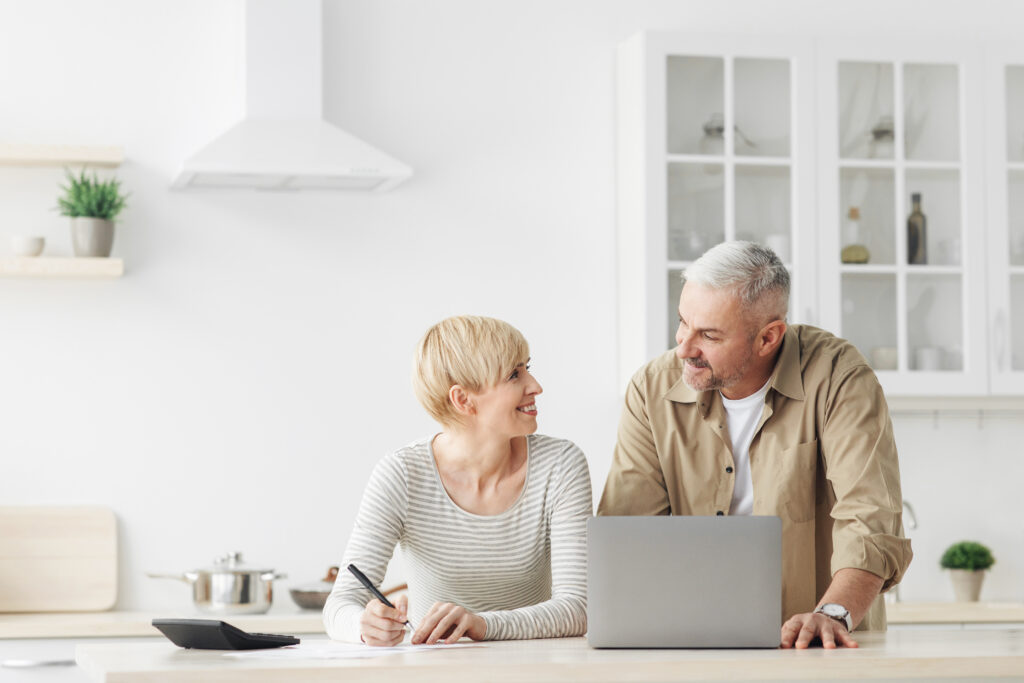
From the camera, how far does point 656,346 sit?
3.62 metres

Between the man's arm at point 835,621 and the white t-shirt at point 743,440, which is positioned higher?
the white t-shirt at point 743,440

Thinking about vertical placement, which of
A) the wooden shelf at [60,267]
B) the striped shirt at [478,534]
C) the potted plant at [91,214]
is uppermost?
the potted plant at [91,214]

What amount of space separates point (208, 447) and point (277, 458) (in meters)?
0.19

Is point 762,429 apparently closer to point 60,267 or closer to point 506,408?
point 506,408

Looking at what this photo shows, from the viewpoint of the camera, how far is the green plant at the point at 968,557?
3.88m

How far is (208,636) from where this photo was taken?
5.65 ft

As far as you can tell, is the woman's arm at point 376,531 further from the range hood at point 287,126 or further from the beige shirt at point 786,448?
the range hood at point 287,126

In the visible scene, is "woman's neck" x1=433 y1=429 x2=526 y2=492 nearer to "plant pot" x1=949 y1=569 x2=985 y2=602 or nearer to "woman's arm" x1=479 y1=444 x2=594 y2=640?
"woman's arm" x1=479 y1=444 x2=594 y2=640

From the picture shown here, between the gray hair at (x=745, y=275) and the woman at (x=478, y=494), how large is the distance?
35cm

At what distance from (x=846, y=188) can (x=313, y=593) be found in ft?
6.16

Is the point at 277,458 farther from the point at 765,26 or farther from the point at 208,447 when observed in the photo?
the point at 765,26

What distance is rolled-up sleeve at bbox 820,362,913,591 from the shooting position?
2039 millimetres

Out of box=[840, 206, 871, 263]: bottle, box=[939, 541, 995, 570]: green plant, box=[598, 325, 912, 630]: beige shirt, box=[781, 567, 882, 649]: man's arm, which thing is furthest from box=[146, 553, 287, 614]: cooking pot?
box=[939, 541, 995, 570]: green plant

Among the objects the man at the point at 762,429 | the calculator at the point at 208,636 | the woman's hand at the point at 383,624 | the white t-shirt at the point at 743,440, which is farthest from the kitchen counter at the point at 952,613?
the calculator at the point at 208,636
